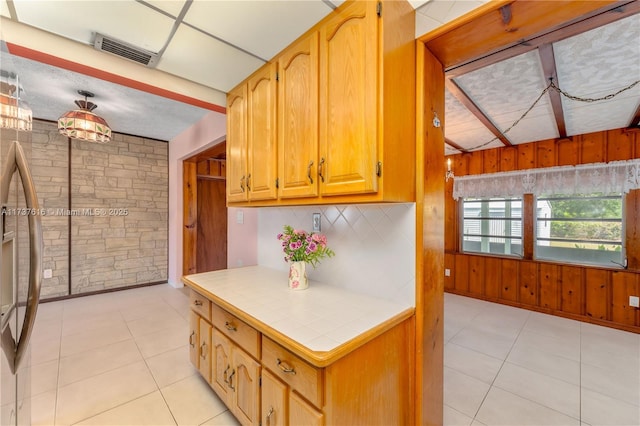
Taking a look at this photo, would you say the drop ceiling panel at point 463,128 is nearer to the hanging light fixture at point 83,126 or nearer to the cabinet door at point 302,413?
the cabinet door at point 302,413

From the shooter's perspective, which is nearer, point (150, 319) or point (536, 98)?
point (536, 98)

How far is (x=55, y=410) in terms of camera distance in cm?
169

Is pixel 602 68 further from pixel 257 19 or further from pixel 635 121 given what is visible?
pixel 257 19

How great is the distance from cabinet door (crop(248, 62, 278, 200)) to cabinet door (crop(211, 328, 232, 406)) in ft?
2.99

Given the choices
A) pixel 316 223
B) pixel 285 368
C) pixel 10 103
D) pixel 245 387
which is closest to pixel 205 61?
pixel 10 103

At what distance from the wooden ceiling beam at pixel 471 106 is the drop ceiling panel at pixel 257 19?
1.12 metres

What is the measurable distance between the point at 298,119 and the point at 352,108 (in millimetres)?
390

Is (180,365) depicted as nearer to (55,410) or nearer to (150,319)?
(55,410)

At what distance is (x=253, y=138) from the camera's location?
6.09ft

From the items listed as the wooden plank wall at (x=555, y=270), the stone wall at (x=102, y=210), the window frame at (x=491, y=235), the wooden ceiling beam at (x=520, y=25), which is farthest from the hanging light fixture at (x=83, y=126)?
the window frame at (x=491, y=235)

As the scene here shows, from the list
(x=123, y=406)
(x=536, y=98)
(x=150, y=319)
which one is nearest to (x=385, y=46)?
(x=536, y=98)

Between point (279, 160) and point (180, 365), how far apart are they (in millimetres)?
1917

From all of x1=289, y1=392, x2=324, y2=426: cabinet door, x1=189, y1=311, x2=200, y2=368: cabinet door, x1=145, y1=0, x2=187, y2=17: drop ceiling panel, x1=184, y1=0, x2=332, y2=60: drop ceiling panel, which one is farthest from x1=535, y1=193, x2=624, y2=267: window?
x1=145, y1=0, x2=187, y2=17: drop ceiling panel

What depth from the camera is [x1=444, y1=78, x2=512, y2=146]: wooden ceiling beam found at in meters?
2.12
